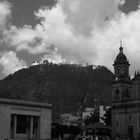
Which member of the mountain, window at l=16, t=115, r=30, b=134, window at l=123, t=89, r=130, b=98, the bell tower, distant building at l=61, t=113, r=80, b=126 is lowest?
window at l=16, t=115, r=30, b=134

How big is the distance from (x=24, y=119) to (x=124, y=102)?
20.0 meters

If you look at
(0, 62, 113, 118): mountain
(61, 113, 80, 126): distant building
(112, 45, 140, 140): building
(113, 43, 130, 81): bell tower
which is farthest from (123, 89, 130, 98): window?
(0, 62, 113, 118): mountain

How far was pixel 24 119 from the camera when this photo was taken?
79688 mm

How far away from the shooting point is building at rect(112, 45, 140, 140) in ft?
264

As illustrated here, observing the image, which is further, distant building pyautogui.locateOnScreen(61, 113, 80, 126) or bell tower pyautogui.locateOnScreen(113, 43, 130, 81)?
distant building pyautogui.locateOnScreen(61, 113, 80, 126)

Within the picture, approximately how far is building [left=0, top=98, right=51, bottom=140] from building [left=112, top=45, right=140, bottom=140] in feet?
45.6

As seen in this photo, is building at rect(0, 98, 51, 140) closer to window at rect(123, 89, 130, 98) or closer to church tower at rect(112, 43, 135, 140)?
church tower at rect(112, 43, 135, 140)

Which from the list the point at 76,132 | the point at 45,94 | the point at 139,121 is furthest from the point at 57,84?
the point at 139,121

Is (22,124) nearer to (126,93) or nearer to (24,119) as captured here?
(24,119)

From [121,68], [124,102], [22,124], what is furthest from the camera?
[121,68]

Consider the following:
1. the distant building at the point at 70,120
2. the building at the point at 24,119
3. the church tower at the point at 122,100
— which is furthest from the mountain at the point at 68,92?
the building at the point at 24,119

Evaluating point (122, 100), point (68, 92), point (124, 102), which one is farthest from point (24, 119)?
point (68, 92)

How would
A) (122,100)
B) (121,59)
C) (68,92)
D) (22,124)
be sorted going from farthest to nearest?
(68,92) → (121,59) → (122,100) → (22,124)

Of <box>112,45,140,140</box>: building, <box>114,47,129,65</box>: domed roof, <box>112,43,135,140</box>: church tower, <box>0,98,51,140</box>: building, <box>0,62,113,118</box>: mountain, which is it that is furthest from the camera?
<box>0,62,113,118</box>: mountain
